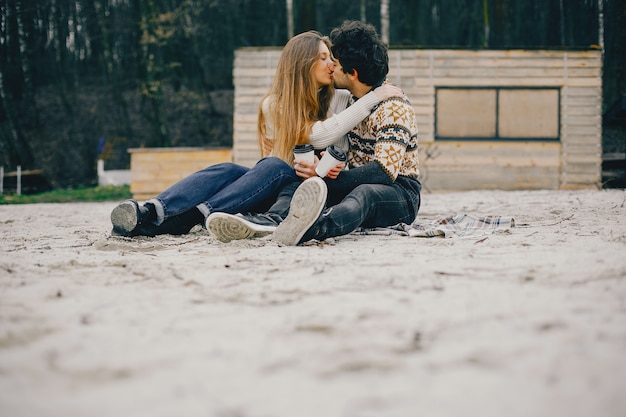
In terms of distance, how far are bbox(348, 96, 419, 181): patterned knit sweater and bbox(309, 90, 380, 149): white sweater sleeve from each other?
85 millimetres

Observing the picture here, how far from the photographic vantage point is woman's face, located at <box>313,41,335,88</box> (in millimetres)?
3398

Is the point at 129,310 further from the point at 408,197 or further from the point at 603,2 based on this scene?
the point at 603,2

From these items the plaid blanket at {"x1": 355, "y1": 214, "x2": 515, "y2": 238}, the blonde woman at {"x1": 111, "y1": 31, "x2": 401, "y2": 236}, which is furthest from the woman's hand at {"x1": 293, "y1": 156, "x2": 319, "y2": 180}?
the plaid blanket at {"x1": 355, "y1": 214, "x2": 515, "y2": 238}

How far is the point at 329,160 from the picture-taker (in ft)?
9.92

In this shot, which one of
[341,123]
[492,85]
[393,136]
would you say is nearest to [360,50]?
[341,123]

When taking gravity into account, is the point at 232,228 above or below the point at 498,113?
below

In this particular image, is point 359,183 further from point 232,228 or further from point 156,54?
point 156,54

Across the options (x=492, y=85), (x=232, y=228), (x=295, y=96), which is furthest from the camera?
(x=492, y=85)

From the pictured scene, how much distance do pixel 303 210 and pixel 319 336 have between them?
1437 millimetres

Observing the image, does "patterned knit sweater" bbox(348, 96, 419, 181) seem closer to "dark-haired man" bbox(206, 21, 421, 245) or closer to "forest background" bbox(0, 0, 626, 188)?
"dark-haired man" bbox(206, 21, 421, 245)

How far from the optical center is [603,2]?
1572cm

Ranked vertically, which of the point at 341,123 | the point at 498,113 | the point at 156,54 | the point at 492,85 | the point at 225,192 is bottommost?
the point at 225,192

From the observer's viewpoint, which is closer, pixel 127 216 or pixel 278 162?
A: pixel 127 216

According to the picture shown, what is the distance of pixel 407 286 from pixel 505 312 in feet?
1.34
